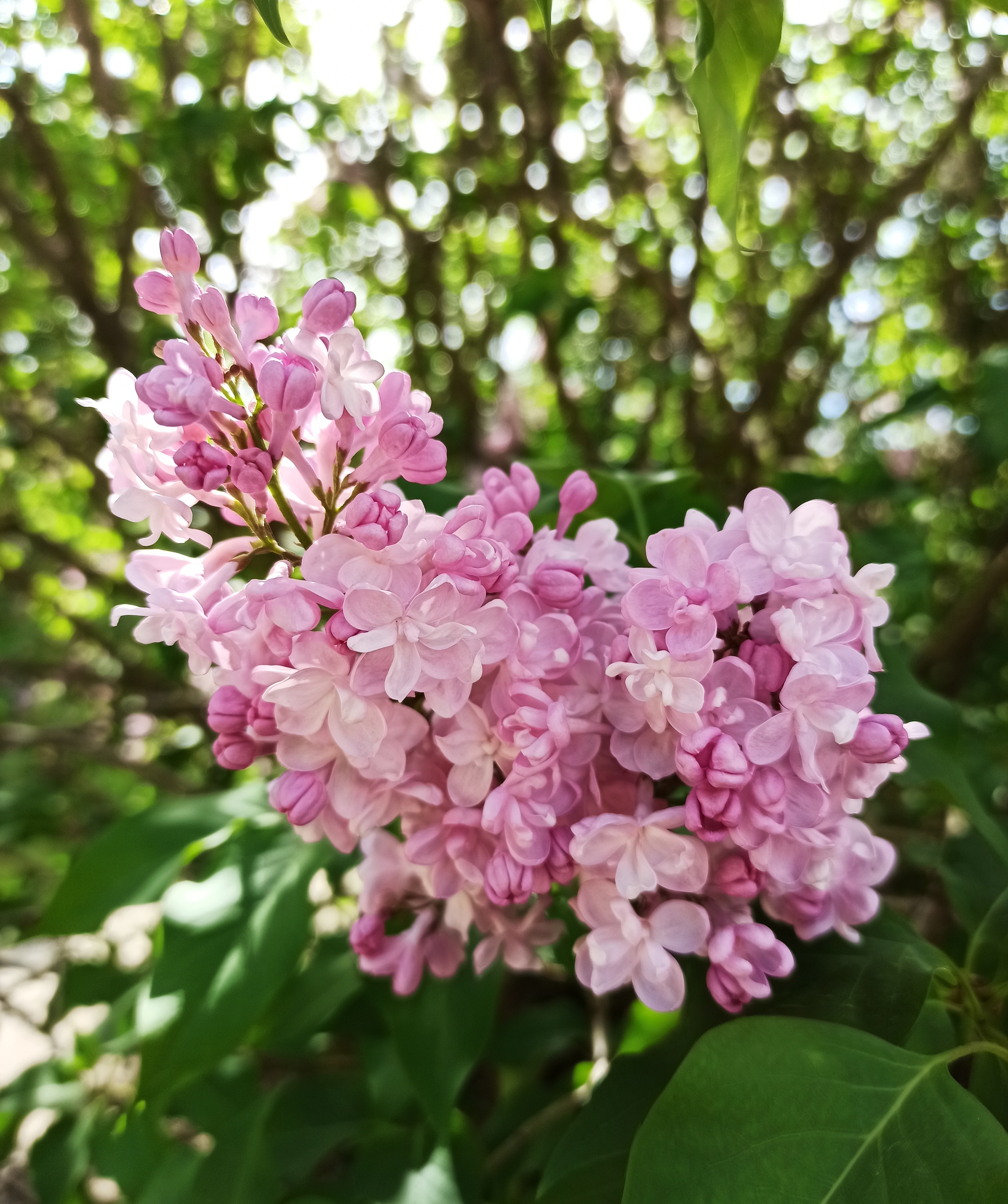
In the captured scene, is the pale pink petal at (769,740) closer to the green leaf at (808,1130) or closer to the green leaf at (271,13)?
the green leaf at (808,1130)

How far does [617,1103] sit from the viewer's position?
0.57 m

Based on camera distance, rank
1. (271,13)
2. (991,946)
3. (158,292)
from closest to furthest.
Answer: (271,13) → (158,292) → (991,946)

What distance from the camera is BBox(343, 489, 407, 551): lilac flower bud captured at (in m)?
0.45

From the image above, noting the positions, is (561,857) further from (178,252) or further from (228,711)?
(178,252)

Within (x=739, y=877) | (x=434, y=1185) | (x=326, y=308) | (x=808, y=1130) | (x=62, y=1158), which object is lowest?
(x=62, y=1158)

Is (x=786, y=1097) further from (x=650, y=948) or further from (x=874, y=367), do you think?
(x=874, y=367)

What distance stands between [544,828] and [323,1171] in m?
0.91

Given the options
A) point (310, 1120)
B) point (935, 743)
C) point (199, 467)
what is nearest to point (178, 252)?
point (199, 467)

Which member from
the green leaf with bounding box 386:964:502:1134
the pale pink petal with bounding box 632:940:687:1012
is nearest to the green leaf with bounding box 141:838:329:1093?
the green leaf with bounding box 386:964:502:1134

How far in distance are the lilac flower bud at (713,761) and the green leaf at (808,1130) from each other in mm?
142

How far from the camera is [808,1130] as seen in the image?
46cm

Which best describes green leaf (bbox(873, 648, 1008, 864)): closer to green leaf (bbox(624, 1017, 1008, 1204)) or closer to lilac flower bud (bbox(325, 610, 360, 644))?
green leaf (bbox(624, 1017, 1008, 1204))

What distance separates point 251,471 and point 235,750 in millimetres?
171

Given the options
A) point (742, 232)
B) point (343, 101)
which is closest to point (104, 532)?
point (343, 101)
